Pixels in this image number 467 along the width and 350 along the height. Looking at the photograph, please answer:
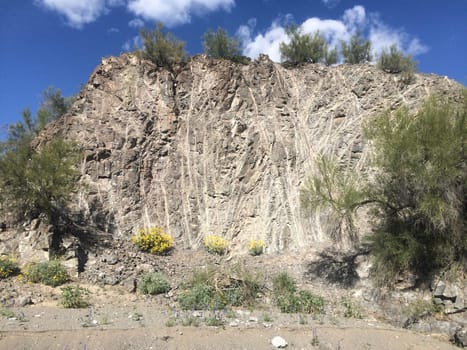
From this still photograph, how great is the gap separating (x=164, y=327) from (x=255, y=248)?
267 inches

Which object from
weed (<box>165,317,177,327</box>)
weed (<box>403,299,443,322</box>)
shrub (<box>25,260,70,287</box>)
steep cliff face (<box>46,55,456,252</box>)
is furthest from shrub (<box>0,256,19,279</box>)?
weed (<box>403,299,443,322</box>)

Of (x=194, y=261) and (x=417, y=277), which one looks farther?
(x=194, y=261)

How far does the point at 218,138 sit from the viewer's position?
57.4 feet

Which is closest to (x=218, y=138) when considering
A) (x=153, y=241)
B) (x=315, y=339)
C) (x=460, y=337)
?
(x=153, y=241)

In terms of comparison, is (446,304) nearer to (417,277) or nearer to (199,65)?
(417,277)

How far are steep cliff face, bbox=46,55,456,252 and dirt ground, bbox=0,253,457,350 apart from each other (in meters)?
4.89

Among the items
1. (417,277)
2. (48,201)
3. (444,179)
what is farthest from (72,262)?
(444,179)

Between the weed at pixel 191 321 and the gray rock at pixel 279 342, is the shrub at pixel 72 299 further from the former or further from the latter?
the gray rock at pixel 279 342

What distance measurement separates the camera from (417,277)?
1109 centimetres

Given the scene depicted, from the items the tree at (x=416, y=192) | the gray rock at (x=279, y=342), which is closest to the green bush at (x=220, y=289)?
the gray rock at (x=279, y=342)

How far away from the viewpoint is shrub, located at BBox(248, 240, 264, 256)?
14810 millimetres

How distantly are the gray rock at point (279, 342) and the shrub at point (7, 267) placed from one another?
8225 mm

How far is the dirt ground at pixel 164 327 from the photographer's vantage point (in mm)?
7789

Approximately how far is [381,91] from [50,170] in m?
14.9
